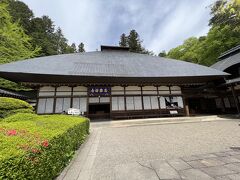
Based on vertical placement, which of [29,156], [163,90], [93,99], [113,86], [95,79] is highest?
[95,79]

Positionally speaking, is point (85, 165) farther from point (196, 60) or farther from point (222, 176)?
point (196, 60)

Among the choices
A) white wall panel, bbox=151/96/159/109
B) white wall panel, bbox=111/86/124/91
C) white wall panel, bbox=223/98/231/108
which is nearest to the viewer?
white wall panel, bbox=111/86/124/91

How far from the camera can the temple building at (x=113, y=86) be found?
10.7 metres

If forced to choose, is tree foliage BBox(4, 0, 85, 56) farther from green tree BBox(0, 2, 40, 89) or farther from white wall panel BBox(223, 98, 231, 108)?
white wall panel BBox(223, 98, 231, 108)

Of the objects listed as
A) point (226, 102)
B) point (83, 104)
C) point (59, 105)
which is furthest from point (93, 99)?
point (226, 102)

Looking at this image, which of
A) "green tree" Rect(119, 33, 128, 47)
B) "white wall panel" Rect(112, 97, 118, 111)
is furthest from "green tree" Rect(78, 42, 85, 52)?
"white wall panel" Rect(112, 97, 118, 111)

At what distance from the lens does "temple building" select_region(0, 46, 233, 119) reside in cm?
1066

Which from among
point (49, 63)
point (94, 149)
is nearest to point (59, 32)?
point (49, 63)

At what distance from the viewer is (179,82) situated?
1289cm

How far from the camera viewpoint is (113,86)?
40.4 feet

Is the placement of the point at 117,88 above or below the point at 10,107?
above

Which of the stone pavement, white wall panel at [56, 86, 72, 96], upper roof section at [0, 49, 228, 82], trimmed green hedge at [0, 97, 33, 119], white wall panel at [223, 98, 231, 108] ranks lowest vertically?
the stone pavement

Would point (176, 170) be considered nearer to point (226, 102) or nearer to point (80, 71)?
point (80, 71)

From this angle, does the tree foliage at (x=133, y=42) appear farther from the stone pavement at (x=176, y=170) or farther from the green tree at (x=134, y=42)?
the stone pavement at (x=176, y=170)
